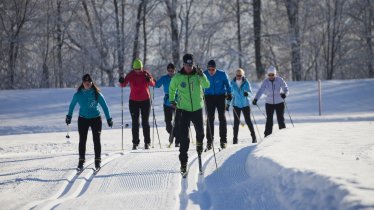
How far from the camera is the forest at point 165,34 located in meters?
35.9

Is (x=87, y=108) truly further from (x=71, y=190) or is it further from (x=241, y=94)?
(x=241, y=94)

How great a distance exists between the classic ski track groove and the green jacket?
1.99 metres

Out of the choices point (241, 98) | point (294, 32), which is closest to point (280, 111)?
point (241, 98)

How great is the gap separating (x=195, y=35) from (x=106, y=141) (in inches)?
1000

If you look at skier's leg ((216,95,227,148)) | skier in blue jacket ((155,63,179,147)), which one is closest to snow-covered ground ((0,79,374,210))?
skier's leg ((216,95,227,148))

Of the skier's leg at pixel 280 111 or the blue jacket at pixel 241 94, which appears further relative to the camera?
the blue jacket at pixel 241 94

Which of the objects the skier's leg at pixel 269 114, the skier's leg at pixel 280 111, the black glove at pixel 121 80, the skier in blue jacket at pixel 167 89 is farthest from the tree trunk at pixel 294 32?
the black glove at pixel 121 80

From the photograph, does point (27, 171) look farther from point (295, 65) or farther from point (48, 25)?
point (48, 25)

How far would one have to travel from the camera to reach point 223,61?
39.5m

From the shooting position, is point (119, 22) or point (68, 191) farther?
point (119, 22)

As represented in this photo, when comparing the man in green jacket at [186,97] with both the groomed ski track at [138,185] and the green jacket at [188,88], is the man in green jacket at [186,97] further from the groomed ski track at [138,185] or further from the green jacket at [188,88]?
the groomed ski track at [138,185]

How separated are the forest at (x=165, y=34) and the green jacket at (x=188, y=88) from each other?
25.5 metres

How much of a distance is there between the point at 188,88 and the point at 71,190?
97.7 inches

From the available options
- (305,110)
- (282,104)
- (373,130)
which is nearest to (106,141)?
(282,104)
